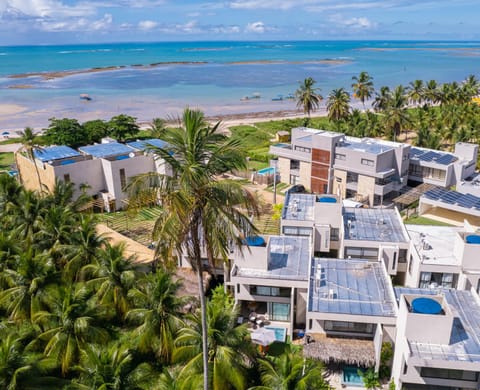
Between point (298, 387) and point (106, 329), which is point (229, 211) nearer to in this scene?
point (298, 387)

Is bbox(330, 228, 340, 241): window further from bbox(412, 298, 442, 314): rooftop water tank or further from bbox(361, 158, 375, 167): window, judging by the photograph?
bbox(361, 158, 375, 167): window

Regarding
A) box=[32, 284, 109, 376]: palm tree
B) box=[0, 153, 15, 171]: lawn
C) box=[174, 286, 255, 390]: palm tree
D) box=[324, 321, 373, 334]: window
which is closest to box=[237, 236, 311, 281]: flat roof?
box=[324, 321, 373, 334]: window

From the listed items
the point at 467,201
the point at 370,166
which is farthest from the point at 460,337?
the point at 370,166

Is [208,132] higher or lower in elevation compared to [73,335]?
higher

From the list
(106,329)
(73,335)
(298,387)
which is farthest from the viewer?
(106,329)

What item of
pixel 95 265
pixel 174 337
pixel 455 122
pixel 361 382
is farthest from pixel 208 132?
pixel 455 122

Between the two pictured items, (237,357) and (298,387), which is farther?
(237,357)
